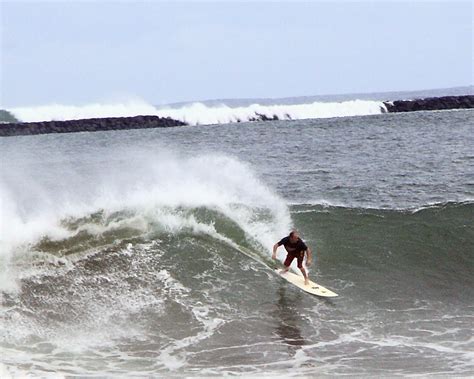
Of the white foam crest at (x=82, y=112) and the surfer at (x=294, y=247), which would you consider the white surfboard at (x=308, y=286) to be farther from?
the white foam crest at (x=82, y=112)

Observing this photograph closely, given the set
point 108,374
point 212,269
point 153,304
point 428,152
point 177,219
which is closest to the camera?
point 108,374

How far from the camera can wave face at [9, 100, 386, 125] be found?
2817 inches

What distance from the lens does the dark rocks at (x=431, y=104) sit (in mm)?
70812

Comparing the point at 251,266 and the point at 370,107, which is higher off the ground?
the point at 370,107

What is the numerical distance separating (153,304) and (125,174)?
1375cm

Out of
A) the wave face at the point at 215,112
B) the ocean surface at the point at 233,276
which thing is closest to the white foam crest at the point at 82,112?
the wave face at the point at 215,112

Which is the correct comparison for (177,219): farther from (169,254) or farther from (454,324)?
(454,324)

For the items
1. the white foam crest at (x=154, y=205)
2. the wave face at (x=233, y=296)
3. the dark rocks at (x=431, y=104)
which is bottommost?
the wave face at (x=233, y=296)

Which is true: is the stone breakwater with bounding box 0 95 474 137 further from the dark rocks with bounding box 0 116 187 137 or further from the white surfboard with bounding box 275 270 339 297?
the white surfboard with bounding box 275 270 339 297

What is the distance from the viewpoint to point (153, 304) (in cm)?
1213

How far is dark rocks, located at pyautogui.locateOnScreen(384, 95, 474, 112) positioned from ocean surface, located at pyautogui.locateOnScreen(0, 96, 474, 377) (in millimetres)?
48080

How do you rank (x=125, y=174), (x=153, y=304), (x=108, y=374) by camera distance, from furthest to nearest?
1. (x=125, y=174)
2. (x=153, y=304)
3. (x=108, y=374)

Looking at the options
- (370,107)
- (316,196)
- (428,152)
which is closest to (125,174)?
(316,196)

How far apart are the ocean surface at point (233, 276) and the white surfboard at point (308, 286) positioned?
12 cm
